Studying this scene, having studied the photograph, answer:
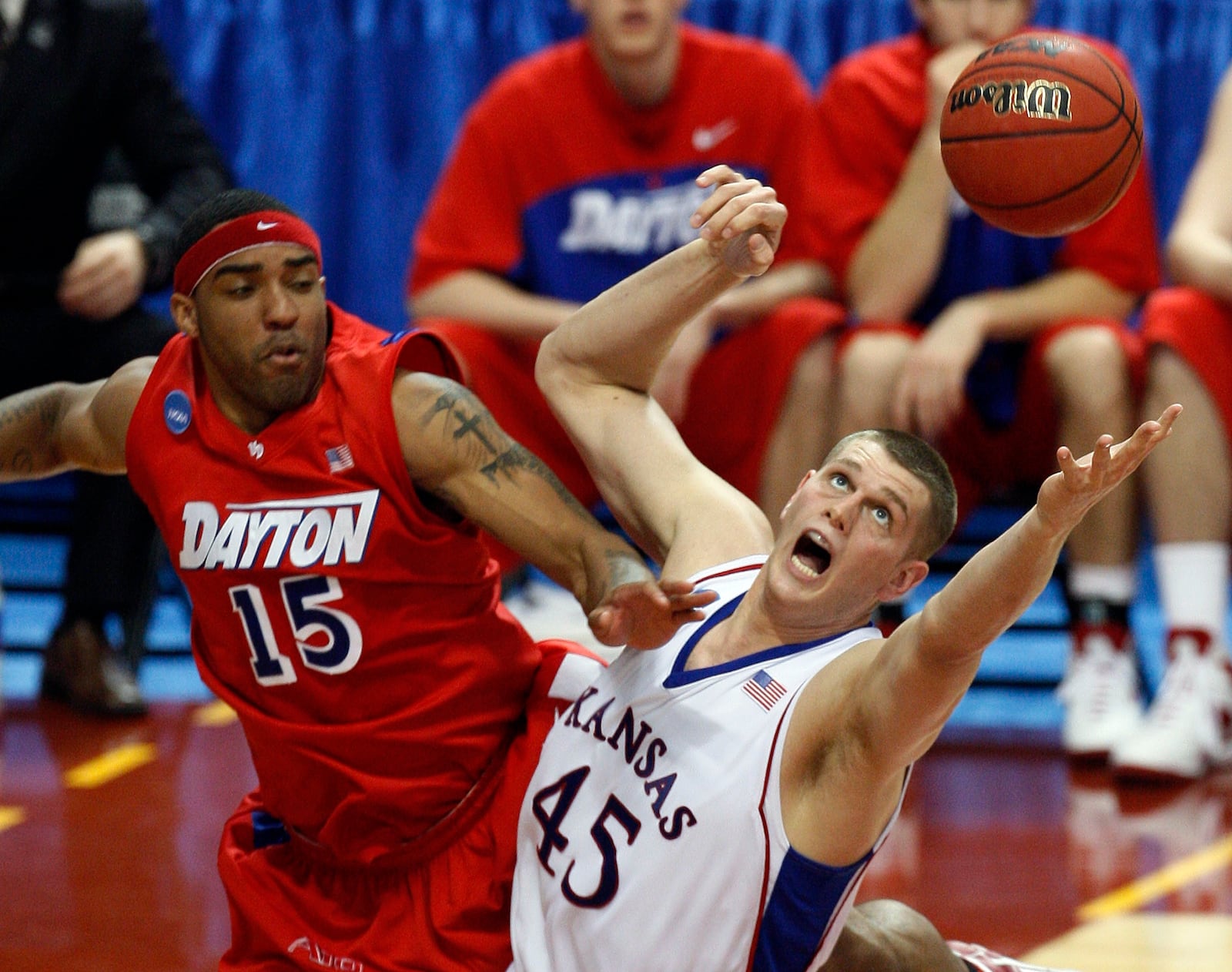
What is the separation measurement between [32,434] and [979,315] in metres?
2.32

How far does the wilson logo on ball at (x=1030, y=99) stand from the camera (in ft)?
9.58

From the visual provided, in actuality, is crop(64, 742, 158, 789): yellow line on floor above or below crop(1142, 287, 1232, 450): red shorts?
below

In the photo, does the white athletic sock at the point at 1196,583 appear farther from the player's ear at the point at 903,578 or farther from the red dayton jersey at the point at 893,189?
the player's ear at the point at 903,578

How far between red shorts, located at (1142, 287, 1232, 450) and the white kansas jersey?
1.96 meters

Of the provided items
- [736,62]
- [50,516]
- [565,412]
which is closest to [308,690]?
[565,412]

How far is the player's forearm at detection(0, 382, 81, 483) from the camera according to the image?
9.37 feet

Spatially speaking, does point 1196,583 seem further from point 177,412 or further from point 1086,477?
point 177,412

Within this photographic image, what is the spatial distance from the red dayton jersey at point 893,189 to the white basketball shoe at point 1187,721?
0.94 m

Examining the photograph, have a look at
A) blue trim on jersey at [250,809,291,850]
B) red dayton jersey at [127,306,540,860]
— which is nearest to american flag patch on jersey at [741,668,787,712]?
red dayton jersey at [127,306,540,860]

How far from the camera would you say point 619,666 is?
2.59m

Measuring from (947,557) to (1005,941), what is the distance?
80.3 inches

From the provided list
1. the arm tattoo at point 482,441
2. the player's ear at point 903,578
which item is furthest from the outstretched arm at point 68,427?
the player's ear at point 903,578

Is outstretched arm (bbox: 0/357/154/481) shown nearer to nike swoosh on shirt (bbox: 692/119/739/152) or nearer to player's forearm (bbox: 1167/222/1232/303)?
nike swoosh on shirt (bbox: 692/119/739/152)

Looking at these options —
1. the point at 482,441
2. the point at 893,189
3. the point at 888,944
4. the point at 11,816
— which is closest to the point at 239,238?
the point at 482,441
